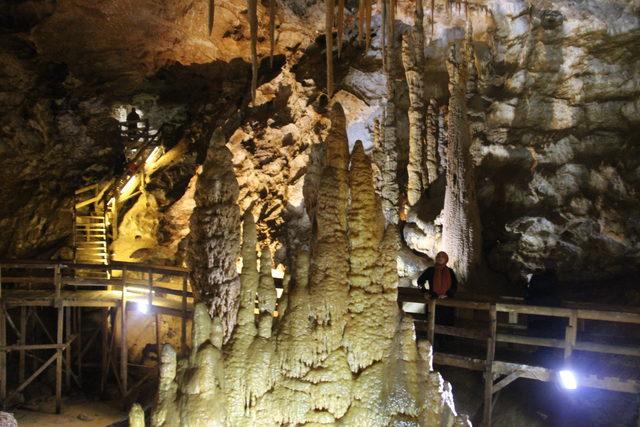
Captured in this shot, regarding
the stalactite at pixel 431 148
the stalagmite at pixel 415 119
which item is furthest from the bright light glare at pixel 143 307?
the stalactite at pixel 431 148

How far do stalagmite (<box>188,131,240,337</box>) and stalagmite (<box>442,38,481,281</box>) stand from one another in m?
4.43

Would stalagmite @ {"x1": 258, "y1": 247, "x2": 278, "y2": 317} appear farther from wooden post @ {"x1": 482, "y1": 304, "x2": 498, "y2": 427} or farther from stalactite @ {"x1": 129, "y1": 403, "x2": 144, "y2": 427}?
wooden post @ {"x1": 482, "y1": 304, "x2": 498, "y2": 427}

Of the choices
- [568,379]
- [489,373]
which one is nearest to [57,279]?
[489,373]

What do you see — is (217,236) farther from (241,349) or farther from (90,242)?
(90,242)

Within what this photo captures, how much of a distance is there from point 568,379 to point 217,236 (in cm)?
558

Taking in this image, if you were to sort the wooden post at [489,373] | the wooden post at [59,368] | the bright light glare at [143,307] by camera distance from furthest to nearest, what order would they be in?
the wooden post at [59,368] < the bright light glare at [143,307] < the wooden post at [489,373]

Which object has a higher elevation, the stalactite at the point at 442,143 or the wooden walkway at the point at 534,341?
the stalactite at the point at 442,143

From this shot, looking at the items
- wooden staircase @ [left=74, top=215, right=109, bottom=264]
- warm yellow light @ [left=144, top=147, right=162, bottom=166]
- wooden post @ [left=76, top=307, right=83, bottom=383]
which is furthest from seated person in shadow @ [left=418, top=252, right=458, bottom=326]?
warm yellow light @ [left=144, top=147, right=162, bottom=166]

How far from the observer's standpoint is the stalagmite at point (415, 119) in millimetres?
12258

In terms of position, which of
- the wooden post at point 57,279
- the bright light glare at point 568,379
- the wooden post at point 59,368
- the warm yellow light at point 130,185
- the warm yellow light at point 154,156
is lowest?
the wooden post at point 59,368

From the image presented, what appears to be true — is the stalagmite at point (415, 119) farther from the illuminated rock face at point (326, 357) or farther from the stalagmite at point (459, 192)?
the illuminated rock face at point (326, 357)

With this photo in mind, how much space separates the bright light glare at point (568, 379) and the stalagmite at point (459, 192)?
3.87 meters

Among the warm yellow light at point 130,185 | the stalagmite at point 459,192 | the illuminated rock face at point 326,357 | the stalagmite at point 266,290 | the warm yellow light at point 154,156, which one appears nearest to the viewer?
the illuminated rock face at point 326,357

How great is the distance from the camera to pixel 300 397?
5109 mm
